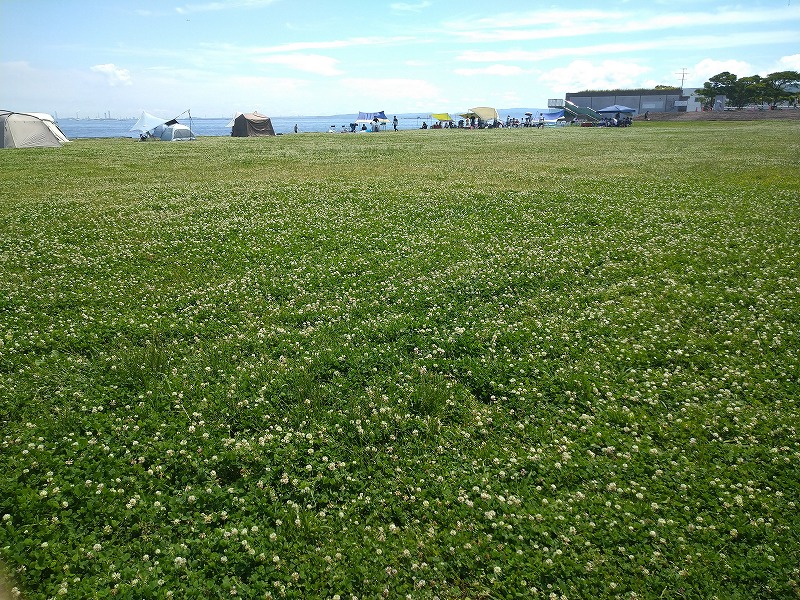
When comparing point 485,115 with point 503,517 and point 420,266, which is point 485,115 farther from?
point 503,517

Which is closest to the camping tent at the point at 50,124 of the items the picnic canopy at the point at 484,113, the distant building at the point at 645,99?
the picnic canopy at the point at 484,113

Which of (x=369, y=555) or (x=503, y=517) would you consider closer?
(x=369, y=555)

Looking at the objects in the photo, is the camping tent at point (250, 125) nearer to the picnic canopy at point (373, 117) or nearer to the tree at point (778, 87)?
the picnic canopy at point (373, 117)

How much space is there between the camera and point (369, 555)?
18.0ft

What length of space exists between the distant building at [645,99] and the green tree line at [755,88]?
59.9 feet

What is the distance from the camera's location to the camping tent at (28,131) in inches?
1870

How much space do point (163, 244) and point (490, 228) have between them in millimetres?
10502

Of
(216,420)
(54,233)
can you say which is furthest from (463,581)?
(54,233)

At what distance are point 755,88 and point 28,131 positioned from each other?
5831 inches

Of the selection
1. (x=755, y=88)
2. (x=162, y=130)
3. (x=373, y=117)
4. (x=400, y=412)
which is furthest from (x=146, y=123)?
(x=755, y=88)

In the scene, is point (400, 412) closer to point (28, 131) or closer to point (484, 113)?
point (28, 131)

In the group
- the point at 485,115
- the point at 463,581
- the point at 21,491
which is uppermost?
the point at 485,115

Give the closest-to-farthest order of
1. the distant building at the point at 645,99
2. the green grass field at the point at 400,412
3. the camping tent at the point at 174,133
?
1. the green grass field at the point at 400,412
2. the camping tent at the point at 174,133
3. the distant building at the point at 645,99

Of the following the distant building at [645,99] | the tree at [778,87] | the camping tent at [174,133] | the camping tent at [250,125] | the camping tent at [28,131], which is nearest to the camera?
the camping tent at [28,131]
